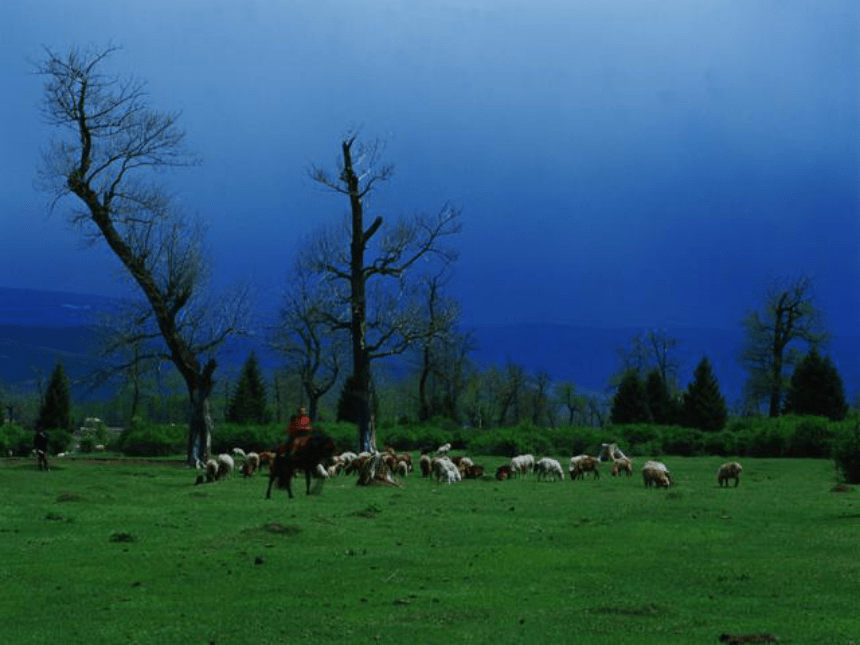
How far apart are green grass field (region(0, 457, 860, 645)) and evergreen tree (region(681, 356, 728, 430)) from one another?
48624 mm

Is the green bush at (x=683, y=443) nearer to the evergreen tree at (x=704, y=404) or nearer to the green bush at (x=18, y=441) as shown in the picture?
the evergreen tree at (x=704, y=404)

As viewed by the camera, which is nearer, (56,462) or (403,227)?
(56,462)

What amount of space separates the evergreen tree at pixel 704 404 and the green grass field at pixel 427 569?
48624mm

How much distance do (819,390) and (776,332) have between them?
14683 mm

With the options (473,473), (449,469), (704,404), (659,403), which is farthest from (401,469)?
(659,403)

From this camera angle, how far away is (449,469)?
3634 cm

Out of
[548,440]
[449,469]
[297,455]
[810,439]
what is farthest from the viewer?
[548,440]

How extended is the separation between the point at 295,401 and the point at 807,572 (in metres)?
118

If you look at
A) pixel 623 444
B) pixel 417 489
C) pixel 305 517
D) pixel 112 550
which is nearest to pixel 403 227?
pixel 623 444

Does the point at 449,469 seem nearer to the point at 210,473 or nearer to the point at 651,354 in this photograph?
→ the point at 210,473

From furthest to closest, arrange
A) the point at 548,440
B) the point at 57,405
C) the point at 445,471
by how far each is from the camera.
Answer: the point at 57,405, the point at 548,440, the point at 445,471

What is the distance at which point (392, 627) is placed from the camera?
11.3m

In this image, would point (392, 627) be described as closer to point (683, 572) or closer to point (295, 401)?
point (683, 572)

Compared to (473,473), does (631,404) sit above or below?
above
